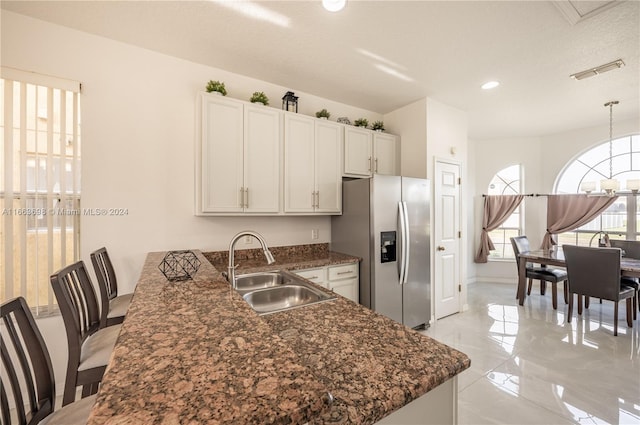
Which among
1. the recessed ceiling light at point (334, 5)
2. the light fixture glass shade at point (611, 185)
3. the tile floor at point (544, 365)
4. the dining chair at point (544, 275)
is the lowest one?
the tile floor at point (544, 365)

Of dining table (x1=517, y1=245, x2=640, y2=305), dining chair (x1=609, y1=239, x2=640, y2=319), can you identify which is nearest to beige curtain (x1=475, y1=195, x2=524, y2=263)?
dining table (x1=517, y1=245, x2=640, y2=305)

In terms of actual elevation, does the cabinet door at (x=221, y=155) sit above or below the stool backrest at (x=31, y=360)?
above

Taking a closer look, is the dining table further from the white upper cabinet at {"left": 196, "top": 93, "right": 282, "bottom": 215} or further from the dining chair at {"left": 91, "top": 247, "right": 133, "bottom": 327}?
the dining chair at {"left": 91, "top": 247, "right": 133, "bottom": 327}

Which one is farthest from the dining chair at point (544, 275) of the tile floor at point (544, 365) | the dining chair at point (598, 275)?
the dining chair at point (598, 275)

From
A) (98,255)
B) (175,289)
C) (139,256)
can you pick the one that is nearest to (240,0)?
(175,289)

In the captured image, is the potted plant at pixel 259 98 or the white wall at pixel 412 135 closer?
the potted plant at pixel 259 98

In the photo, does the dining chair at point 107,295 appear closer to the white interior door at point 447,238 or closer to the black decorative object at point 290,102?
the black decorative object at point 290,102

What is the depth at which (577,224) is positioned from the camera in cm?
446

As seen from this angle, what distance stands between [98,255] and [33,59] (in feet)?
5.21

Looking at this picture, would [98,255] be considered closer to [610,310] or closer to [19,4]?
[19,4]

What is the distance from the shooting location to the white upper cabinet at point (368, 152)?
3166 millimetres

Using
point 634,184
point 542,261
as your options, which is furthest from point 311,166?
point 634,184

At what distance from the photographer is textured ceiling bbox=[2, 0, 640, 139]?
6.14 feet

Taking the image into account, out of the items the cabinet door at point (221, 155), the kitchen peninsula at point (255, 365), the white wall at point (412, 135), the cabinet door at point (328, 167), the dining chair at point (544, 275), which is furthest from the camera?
the dining chair at point (544, 275)
